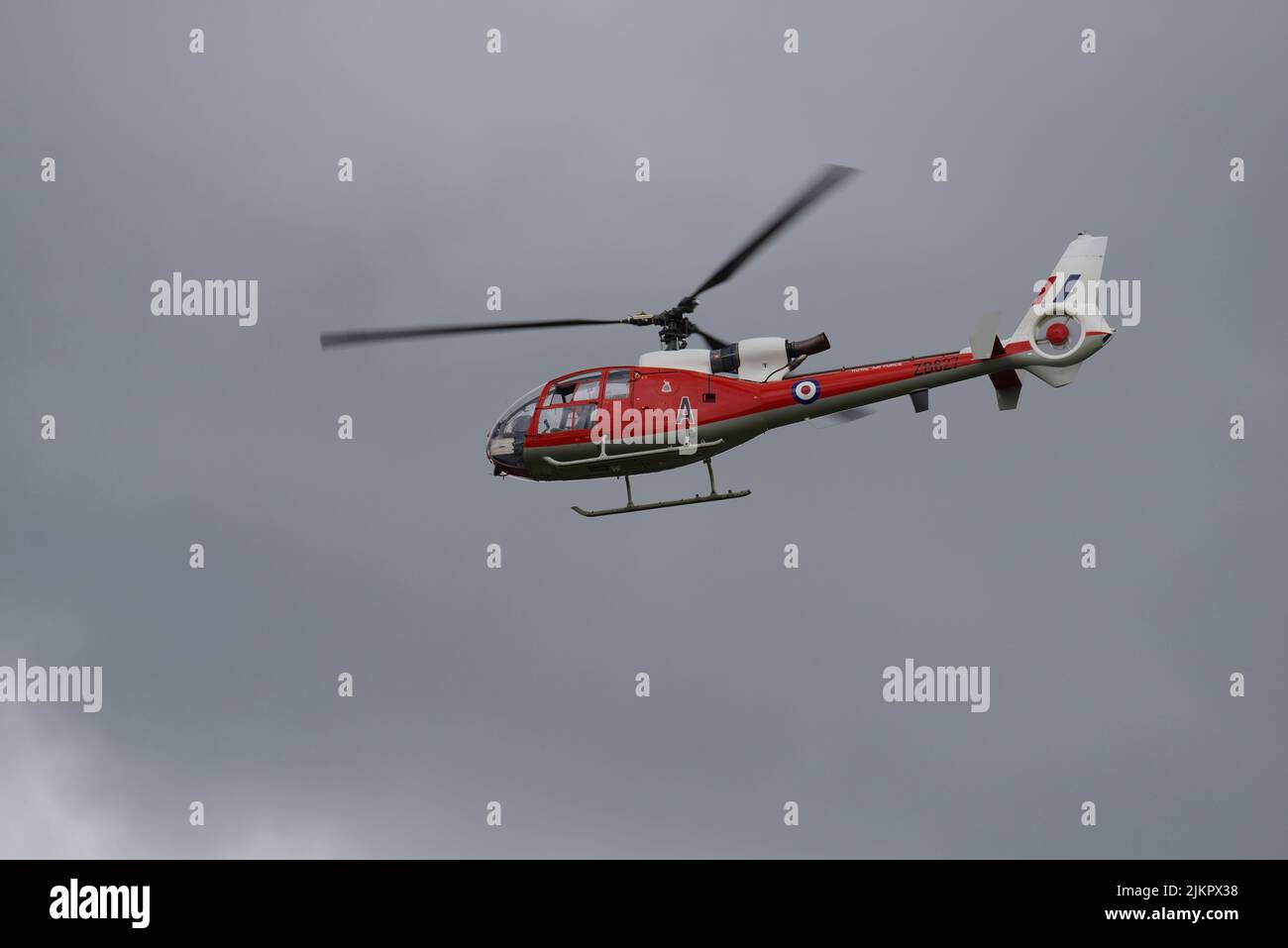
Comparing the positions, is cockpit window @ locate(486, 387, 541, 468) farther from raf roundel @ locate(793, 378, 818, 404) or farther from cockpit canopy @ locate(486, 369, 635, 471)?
raf roundel @ locate(793, 378, 818, 404)

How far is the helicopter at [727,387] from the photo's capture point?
39312 mm

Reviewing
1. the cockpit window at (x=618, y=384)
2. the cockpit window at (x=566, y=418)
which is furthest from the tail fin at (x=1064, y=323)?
the cockpit window at (x=566, y=418)

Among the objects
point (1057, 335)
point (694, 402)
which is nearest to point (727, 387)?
point (694, 402)

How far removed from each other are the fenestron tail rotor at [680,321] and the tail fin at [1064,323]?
6110mm

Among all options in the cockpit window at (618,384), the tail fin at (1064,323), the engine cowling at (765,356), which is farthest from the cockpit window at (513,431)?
the tail fin at (1064,323)

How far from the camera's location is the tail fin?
130 ft

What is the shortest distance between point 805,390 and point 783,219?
4.45 meters

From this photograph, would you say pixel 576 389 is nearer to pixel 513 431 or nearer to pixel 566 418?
pixel 566 418

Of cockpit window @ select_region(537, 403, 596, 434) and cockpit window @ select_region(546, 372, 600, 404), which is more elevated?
cockpit window @ select_region(546, 372, 600, 404)

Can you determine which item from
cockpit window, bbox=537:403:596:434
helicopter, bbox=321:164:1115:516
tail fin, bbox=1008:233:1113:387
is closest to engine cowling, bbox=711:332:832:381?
helicopter, bbox=321:164:1115:516

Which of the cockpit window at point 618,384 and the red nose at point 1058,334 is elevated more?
the red nose at point 1058,334

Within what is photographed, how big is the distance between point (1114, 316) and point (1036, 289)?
1.71 meters

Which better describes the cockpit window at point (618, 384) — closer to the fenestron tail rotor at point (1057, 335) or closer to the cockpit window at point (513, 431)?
the cockpit window at point (513, 431)

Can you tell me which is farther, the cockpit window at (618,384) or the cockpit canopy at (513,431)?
the cockpit canopy at (513,431)
